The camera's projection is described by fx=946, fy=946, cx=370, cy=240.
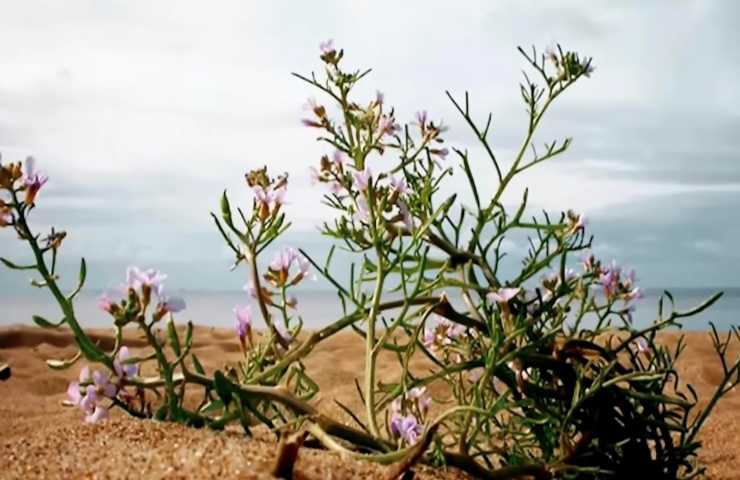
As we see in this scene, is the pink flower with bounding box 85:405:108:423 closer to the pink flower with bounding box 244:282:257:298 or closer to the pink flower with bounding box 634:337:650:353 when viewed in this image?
the pink flower with bounding box 244:282:257:298

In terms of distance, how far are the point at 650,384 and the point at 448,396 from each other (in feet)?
6.31

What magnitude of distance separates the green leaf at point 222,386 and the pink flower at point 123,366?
16 cm

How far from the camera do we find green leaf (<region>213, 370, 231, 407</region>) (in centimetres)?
139

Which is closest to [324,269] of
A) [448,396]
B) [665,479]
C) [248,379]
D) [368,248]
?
[368,248]

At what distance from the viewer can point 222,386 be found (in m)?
1.41

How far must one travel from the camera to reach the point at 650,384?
68.8 inches

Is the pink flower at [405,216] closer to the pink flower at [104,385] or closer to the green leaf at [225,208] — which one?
the green leaf at [225,208]

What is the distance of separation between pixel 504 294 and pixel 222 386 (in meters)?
0.52

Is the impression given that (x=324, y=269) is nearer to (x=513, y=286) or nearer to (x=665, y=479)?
(x=513, y=286)

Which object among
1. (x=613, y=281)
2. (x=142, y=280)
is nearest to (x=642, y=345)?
(x=613, y=281)

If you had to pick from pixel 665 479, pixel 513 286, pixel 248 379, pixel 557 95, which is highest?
pixel 557 95

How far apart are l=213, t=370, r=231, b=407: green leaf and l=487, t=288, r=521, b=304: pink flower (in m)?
0.49

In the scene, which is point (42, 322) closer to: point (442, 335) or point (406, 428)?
point (406, 428)

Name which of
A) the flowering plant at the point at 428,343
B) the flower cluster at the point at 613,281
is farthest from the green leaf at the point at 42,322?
the flower cluster at the point at 613,281
